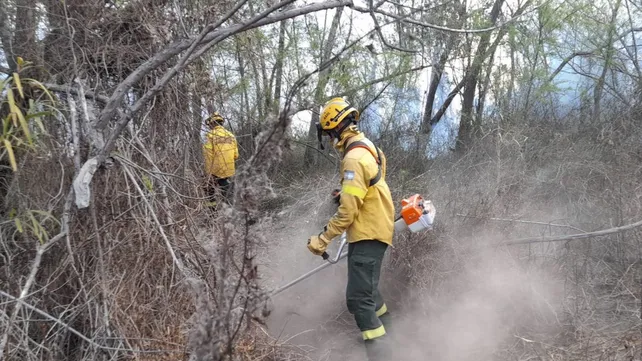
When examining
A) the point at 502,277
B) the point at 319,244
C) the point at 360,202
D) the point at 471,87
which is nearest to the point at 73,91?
the point at 319,244

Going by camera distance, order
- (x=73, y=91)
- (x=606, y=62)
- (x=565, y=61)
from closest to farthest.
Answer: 1. (x=73, y=91)
2. (x=606, y=62)
3. (x=565, y=61)

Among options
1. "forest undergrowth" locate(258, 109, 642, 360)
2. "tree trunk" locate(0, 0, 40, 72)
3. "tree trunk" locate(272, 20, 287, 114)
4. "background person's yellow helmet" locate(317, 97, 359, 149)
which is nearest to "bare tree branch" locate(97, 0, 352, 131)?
"background person's yellow helmet" locate(317, 97, 359, 149)

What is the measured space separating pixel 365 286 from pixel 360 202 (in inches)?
23.4

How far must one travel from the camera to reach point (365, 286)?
11.5 feet

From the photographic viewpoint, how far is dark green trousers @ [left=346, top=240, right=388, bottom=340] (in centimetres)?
349

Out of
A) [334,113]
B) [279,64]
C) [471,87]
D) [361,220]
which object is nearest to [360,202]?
[361,220]

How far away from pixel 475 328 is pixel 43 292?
10.5ft

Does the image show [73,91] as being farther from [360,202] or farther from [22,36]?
[360,202]

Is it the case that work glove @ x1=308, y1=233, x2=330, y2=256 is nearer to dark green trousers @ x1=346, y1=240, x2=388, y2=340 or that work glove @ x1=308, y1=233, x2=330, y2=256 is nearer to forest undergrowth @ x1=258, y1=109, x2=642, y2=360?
dark green trousers @ x1=346, y1=240, x2=388, y2=340

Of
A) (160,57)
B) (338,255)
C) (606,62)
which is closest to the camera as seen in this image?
(160,57)

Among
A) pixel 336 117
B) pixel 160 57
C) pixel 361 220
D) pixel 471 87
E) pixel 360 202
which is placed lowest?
pixel 361 220

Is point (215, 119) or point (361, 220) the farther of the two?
point (215, 119)

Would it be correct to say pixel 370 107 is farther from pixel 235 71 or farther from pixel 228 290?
pixel 228 290

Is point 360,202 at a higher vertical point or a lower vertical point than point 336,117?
lower
